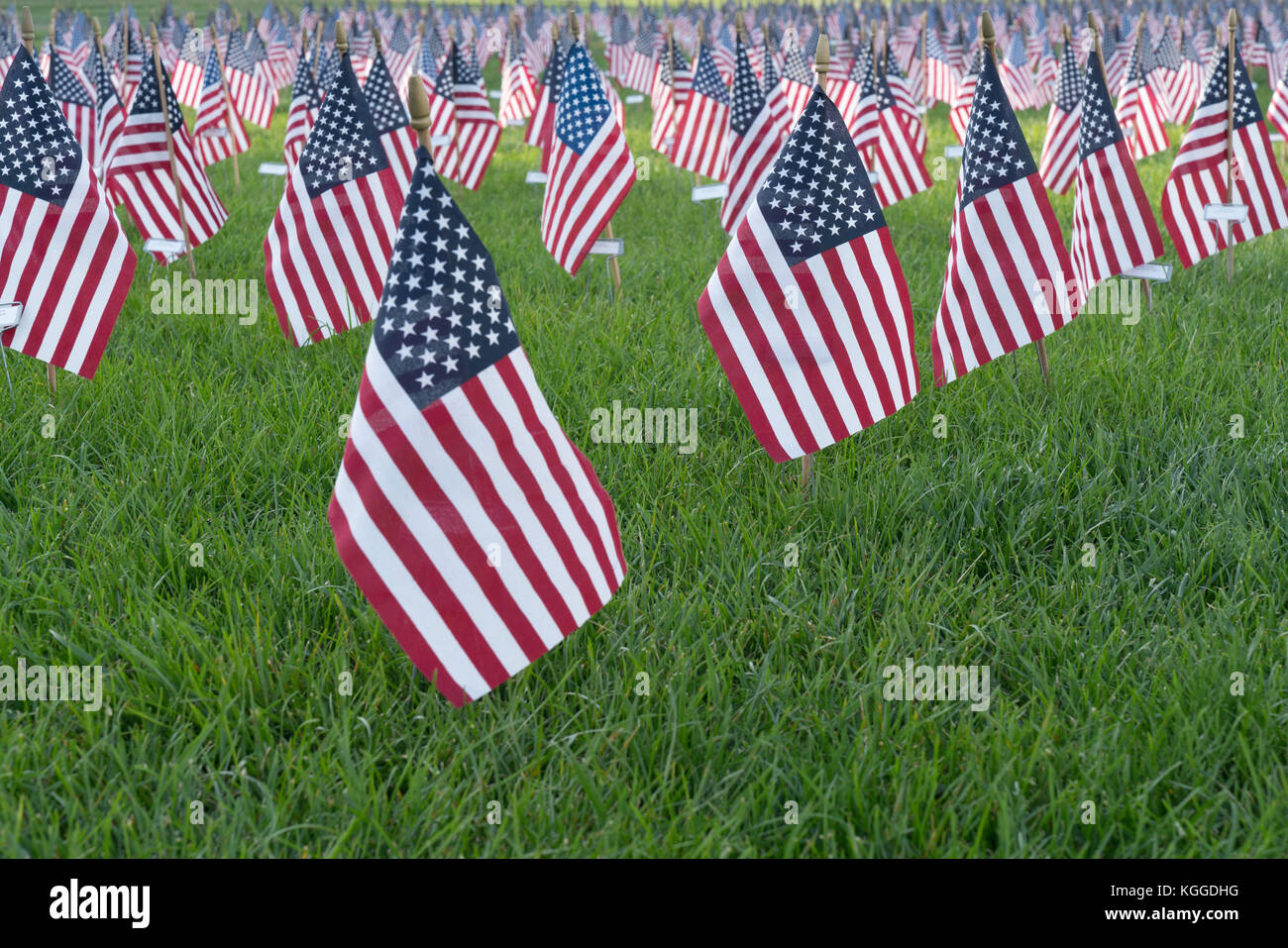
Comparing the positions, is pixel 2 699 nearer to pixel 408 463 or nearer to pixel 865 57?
pixel 408 463

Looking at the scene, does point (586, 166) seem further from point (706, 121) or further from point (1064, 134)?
point (1064, 134)

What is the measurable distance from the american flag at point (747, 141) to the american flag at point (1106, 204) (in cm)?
218

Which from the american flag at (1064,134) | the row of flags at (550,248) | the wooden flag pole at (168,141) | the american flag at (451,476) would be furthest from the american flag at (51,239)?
the american flag at (1064,134)

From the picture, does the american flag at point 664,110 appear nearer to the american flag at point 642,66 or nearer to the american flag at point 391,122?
the american flag at point 391,122

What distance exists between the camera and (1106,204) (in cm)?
688

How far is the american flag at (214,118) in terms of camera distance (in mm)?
12987

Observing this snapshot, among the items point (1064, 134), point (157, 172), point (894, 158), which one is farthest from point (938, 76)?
point (157, 172)

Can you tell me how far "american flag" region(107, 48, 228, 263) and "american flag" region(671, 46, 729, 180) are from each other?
466 cm

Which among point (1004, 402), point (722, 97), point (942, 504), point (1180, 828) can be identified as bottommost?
point (1180, 828)

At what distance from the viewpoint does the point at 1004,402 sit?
5734 mm

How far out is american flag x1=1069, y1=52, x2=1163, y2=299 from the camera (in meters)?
6.80

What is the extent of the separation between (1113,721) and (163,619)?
3037 millimetres

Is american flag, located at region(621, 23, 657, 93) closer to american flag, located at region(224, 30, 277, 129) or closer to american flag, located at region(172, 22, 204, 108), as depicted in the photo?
american flag, located at region(224, 30, 277, 129)

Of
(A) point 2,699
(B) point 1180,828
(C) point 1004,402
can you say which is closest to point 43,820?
(A) point 2,699
